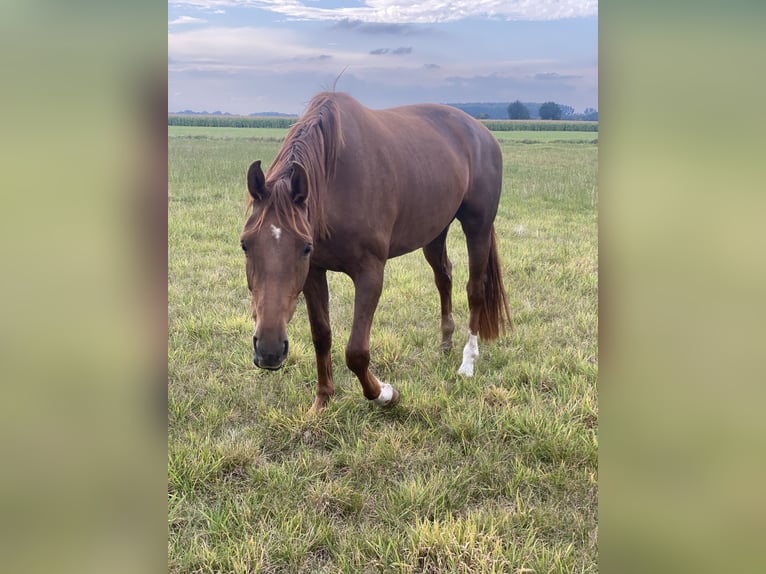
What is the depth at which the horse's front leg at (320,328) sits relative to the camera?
3.15 m

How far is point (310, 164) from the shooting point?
99.0 inches

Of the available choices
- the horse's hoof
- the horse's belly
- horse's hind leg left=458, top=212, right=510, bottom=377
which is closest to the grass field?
the horse's hoof

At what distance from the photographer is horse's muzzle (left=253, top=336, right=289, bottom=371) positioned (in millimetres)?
2070

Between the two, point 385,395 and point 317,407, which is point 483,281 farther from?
point 317,407

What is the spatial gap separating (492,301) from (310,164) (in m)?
2.26

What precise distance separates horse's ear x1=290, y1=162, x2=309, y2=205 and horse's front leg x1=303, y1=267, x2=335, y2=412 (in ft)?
2.93
